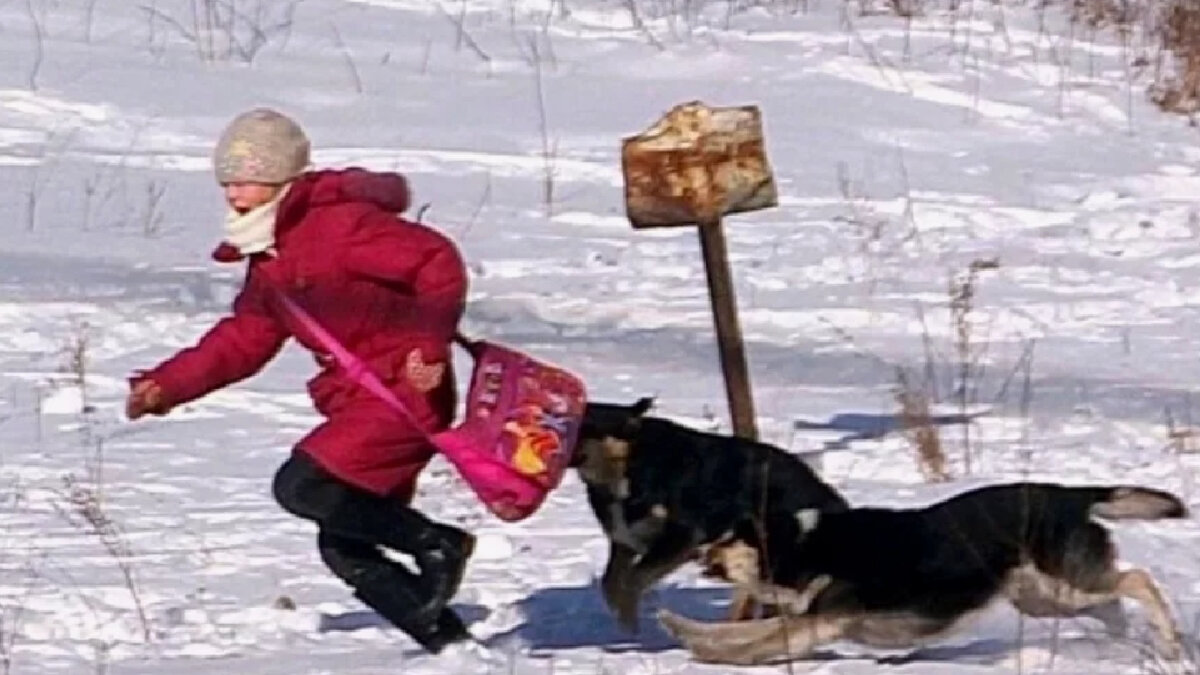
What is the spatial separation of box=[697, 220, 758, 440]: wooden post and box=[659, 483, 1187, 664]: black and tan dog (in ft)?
3.36

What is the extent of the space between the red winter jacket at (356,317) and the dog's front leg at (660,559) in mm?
473

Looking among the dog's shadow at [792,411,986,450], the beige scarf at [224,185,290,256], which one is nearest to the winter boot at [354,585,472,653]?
the beige scarf at [224,185,290,256]

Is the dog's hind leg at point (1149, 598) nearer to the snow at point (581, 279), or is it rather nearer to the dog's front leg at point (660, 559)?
the snow at point (581, 279)

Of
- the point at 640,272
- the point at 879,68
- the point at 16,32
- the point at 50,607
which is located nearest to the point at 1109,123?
the point at 879,68

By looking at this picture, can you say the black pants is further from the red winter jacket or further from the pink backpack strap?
the pink backpack strap

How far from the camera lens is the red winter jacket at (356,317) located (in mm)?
5605

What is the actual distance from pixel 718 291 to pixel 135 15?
9123 mm

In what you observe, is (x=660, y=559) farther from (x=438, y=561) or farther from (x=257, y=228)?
(x=257, y=228)

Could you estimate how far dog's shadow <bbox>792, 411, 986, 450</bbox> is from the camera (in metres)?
8.09

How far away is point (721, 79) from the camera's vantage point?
14.7m

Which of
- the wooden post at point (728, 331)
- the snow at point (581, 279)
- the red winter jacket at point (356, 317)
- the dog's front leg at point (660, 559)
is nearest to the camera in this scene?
the red winter jacket at point (356, 317)

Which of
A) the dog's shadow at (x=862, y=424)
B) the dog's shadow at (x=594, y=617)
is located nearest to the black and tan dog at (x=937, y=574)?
the dog's shadow at (x=594, y=617)

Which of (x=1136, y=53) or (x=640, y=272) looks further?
(x=1136, y=53)

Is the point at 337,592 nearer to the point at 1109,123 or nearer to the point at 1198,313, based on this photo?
the point at 1198,313
